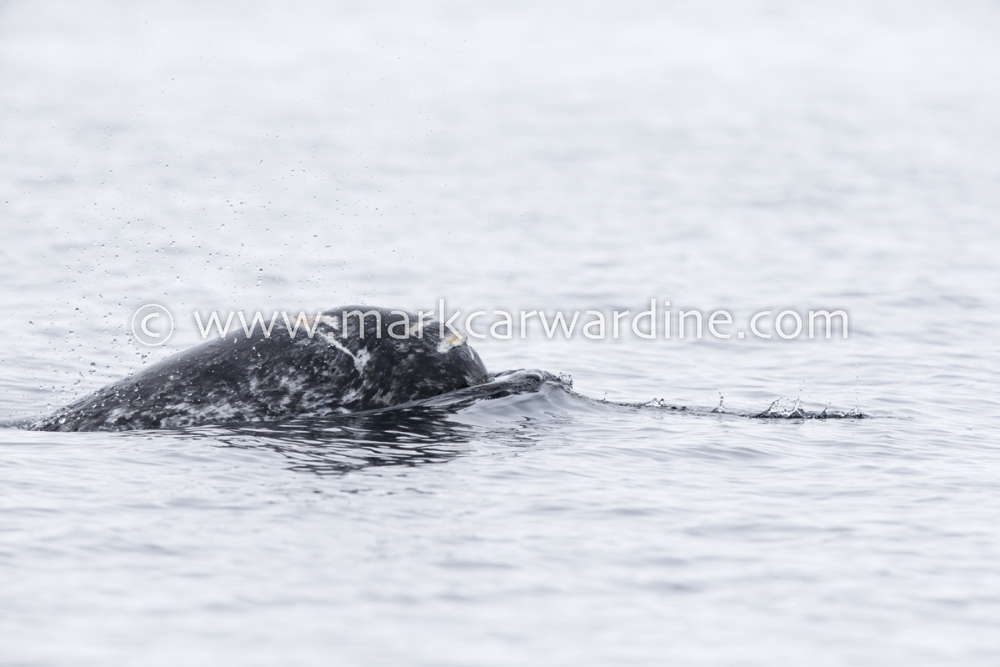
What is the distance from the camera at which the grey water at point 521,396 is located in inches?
290

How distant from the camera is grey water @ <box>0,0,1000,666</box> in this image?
24.1 feet

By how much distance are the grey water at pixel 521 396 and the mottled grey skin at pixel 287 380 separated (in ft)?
1.16

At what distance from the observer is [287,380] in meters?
11.7

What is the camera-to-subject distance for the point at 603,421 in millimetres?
12172

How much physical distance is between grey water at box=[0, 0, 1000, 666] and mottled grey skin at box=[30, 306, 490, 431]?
1.16 feet

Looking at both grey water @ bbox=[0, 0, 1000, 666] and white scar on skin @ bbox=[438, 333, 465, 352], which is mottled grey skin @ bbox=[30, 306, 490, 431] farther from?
grey water @ bbox=[0, 0, 1000, 666]

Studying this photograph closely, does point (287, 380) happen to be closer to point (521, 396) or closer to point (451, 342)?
point (451, 342)

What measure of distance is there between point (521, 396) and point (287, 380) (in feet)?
7.46

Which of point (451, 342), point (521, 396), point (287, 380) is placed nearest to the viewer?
point (287, 380)

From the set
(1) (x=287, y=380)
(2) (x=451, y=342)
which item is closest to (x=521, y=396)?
(2) (x=451, y=342)

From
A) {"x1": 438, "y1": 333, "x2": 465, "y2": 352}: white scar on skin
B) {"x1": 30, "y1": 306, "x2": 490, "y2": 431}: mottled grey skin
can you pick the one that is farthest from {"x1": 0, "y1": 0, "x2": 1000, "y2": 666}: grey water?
{"x1": 438, "y1": 333, "x2": 465, "y2": 352}: white scar on skin

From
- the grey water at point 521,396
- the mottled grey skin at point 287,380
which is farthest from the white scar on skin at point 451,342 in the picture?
the grey water at point 521,396

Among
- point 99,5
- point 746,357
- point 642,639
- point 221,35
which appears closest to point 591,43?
point 221,35

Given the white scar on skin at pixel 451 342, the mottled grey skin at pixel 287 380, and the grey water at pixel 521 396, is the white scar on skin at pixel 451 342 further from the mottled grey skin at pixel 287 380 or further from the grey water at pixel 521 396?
the grey water at pixel 521 396
